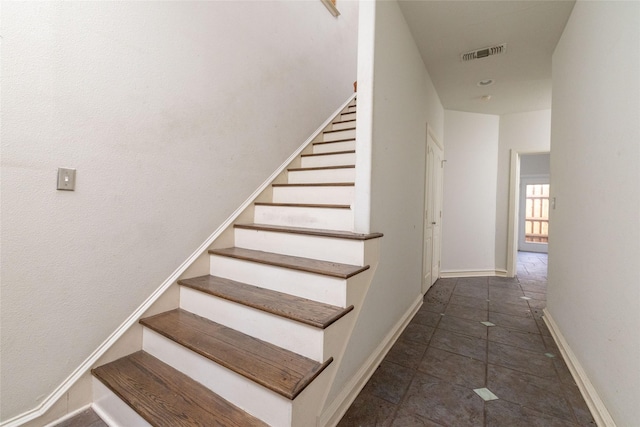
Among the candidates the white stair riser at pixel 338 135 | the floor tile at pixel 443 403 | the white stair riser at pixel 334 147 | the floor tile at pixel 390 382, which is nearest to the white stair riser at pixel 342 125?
the white stair riser at pixel 338 135

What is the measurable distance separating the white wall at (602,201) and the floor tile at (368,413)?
1.03 meters

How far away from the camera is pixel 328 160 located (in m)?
2.76

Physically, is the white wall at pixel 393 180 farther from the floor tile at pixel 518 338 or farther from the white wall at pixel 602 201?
the white wall at pixel 602 201

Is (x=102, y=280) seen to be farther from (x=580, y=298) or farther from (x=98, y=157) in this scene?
(x=580, y=298)

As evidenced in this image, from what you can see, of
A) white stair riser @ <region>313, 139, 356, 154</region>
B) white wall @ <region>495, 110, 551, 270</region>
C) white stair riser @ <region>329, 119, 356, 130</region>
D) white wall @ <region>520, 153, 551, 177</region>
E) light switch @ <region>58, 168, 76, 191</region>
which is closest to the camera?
light switch @ <region>58, 168, 76, 191</region>

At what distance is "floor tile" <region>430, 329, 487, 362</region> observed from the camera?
2078 mm

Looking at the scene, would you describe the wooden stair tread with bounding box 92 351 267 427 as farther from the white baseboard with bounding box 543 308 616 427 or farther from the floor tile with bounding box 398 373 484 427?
the white baseboard with bounding box 543 308 616 427

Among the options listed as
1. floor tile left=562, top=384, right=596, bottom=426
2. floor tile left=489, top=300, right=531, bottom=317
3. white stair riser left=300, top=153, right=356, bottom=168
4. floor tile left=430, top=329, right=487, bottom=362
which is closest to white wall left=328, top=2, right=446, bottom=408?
floor tile left=430, top=329, right=487, bottom=362

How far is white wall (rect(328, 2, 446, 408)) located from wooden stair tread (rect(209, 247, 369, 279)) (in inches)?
12.9

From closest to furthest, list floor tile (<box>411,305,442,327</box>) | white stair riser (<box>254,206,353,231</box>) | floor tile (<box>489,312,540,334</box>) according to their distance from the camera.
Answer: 1. white stair riser (<box>254,206,353,231</box>)
2. floor tile (<box>489,312,540,334</box>)
3. floor tile (<box>411,305,442,327</box>)

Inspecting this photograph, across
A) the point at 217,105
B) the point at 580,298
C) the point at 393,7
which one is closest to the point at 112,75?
the point at 217,105

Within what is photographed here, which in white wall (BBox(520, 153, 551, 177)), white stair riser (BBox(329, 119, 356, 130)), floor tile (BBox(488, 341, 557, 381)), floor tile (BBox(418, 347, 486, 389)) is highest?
white wall (BBox(520, 153, 551, 177))

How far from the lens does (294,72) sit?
2908 mm

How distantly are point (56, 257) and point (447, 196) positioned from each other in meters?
4.53
